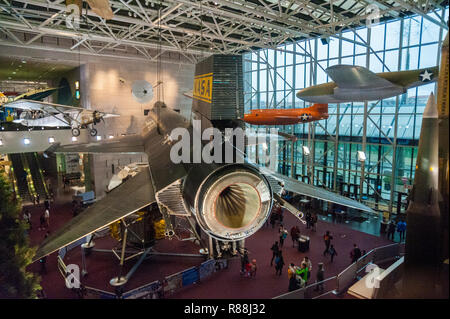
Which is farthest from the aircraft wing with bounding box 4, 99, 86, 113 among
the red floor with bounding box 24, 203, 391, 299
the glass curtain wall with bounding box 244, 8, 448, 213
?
the glass curtain wall with bounding box 244, 8, 448, 213

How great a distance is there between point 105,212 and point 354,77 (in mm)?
6788

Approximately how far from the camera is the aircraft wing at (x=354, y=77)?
23.5 feet

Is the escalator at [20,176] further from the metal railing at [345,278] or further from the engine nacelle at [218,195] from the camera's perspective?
the engine nacelle at [218,195]

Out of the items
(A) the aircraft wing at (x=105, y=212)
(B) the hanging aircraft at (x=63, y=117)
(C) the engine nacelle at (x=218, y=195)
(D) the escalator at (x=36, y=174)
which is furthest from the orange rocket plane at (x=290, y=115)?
(D) the escalator at (x=36, y=174)

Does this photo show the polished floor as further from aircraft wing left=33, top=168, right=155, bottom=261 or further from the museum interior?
aircraft wing left=33, top=168, right=155, bottom=261

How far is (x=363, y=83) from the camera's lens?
7.98 m

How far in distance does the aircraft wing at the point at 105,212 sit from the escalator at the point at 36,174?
60.6 ft

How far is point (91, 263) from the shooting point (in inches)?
446

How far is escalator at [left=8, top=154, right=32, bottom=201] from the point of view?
2037 centimetres

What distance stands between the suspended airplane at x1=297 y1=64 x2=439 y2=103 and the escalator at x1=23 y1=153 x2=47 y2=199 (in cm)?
2021

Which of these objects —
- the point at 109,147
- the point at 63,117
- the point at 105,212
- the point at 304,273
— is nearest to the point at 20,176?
the point at 63,117

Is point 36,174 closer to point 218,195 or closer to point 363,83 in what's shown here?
point 218,195
